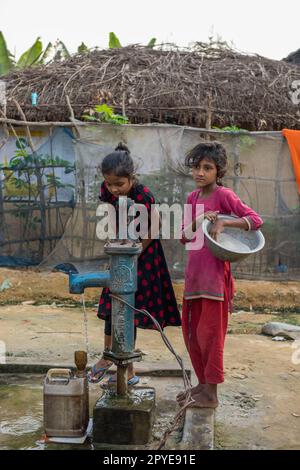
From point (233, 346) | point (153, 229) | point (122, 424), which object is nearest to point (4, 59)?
point (233, 346)

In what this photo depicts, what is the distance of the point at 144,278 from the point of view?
318cm

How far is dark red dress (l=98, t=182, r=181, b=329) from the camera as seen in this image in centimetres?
313

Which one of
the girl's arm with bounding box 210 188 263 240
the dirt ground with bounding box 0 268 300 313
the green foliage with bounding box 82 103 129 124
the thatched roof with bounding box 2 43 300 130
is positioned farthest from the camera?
the thatched roof with bounding box 2 43 300 130

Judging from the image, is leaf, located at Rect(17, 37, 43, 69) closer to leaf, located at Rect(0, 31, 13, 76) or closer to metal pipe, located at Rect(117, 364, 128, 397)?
leaf, located at Rect(0, 31, 13, 76)

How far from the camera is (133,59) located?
31.0ft

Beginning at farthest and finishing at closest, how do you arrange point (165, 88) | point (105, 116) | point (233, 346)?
1. point (165, 88)
2. point (105, 116)
3. point (233, 346)

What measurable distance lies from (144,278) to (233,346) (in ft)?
6.17

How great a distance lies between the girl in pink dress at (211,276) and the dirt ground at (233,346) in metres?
0.27

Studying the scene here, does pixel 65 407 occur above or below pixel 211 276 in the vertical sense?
below

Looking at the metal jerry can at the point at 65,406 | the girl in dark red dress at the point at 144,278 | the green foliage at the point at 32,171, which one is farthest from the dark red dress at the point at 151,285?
the green foliage at the point at 32,171

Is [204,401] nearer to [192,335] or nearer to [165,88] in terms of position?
[192,335]

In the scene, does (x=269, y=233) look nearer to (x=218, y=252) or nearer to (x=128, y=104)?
(x=128, y=104)

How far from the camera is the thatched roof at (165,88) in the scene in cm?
827

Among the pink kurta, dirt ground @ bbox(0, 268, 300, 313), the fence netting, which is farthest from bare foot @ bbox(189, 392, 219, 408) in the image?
the fence netting
